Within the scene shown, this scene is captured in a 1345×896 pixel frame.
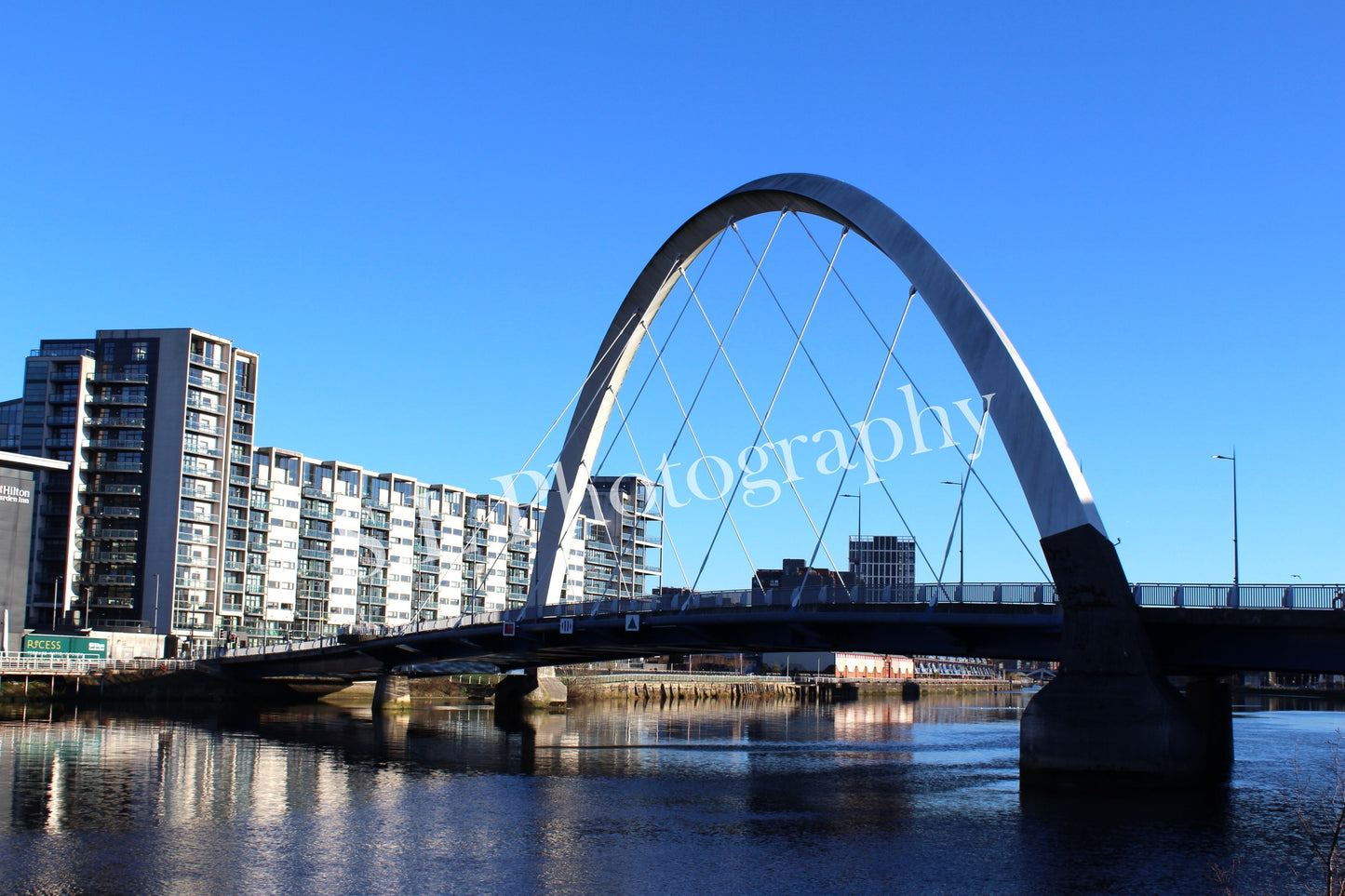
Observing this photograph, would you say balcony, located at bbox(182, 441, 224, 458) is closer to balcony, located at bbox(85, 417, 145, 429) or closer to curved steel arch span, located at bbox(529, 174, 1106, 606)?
balcony, located at bbox(85, 417, 145, 429)

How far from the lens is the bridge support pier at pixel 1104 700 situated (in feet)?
127

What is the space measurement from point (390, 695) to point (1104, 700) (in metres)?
58.7

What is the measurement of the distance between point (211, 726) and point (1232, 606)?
171 ft

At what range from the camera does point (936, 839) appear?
31.9 meters

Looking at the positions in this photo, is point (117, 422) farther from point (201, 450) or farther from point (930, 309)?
point (930, 309)

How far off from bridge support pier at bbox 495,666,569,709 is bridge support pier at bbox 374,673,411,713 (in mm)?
8257

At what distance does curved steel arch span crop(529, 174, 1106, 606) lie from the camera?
41469mm

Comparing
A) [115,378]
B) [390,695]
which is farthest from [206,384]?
[390,695]

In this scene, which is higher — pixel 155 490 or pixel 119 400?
pixel 119 400

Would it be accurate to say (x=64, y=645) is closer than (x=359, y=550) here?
Yes

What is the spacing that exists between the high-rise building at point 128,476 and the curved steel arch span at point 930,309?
53.9m

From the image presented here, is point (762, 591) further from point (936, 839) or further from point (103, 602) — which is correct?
point (103, 602)

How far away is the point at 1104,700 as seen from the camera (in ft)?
129

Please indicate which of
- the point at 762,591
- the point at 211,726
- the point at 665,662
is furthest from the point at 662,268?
the point at 665,662
